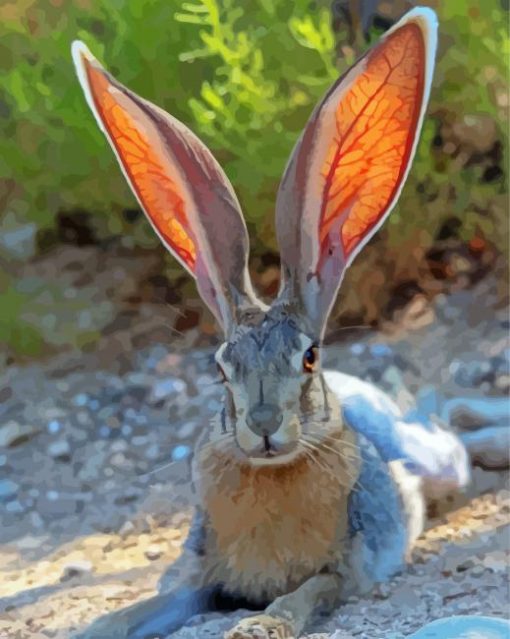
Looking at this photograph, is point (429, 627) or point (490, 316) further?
point (490, 316)

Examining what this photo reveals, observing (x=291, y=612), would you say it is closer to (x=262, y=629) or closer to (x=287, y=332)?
(x=262, y=629)

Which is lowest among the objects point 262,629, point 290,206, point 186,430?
point 262,629

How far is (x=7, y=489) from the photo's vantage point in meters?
0.76

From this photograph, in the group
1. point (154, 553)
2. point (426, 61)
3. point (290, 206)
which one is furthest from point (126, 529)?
point (426, 61)

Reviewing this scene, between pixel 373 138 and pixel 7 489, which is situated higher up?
pixel 373 138

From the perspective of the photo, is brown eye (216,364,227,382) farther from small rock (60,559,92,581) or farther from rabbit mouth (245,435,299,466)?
small rock (60,559,92,581)

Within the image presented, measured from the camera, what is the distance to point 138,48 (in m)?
0.75

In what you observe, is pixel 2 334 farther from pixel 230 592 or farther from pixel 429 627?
pixel 429 627

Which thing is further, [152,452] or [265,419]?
[152,452]

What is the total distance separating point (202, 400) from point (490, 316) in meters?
0.21

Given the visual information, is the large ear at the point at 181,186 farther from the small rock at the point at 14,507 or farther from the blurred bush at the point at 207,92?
the small rock at the point at 14,507

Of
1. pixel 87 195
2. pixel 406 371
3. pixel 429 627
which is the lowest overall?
pixel 429 627

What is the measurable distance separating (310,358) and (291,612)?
149 millimetres

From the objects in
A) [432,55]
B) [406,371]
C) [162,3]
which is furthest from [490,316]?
[162,3]
